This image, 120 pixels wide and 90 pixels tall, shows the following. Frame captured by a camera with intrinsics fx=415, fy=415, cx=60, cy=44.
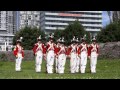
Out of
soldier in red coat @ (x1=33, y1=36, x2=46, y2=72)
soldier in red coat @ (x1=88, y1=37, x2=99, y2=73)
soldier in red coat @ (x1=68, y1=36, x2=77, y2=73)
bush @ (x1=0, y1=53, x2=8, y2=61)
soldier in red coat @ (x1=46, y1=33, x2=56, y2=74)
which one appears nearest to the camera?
soldier in red coat @ (x1=46, y1=33, x2=56, y2=74)

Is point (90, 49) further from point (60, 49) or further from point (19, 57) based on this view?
point (19, 57)

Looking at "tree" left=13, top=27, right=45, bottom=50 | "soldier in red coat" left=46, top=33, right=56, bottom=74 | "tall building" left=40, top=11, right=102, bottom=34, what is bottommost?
"soldier in red coat" left=46, top=33, right=56, bottom=74

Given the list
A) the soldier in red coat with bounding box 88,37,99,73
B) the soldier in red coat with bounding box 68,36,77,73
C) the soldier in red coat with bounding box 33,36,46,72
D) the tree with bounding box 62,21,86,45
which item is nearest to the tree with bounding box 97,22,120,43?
the tree with bounding box 62,21,86,45

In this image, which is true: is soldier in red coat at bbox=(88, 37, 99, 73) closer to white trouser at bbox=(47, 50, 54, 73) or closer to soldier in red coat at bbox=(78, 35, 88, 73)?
soldier in red coat at bbox=(78, 35, 88, 73)

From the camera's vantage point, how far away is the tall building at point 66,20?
435 ft

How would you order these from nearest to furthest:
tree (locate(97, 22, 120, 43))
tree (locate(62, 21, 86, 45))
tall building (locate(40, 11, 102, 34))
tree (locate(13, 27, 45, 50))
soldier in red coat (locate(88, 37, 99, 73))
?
soldier in red coat (locate(88, 37, 99, 73)) → tree (locate(97, 22, 120, 43)) → tree (locate(13, 27, 45, 50)) → tree (locate(62, 21, 86, 45)) → tall building (locate(40, 11, 102, 34))

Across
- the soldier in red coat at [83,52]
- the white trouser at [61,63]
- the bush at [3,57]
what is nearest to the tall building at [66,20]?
the bush at [3,57]

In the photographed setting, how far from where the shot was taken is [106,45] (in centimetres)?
3225

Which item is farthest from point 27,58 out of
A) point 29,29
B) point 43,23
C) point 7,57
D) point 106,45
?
point 43,23

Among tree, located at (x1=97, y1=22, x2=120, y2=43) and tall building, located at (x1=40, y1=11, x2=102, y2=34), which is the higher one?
tall building, located at (x1=40, y1=11, x2=102, y2=34)

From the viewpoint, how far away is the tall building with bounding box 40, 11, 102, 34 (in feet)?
435

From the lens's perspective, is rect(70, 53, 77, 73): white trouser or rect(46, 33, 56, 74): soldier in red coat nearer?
rect(46, 33, 56, 74): soldier in red coat

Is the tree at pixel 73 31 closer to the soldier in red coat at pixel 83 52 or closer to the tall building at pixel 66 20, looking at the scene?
the soldier in red coat at pixel 83 52

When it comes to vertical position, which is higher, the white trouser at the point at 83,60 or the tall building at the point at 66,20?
the tall building at the point at 66,20
